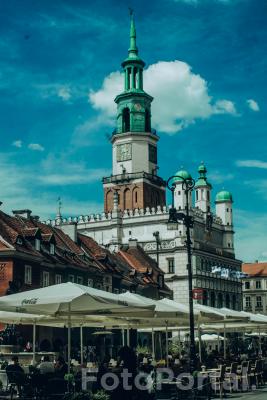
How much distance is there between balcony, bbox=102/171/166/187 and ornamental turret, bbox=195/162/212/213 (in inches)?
389

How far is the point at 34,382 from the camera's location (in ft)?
55.9

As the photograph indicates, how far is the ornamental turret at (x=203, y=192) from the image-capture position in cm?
10944

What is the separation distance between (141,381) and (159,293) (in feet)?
166

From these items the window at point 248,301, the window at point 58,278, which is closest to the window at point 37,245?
the window at point 58,278

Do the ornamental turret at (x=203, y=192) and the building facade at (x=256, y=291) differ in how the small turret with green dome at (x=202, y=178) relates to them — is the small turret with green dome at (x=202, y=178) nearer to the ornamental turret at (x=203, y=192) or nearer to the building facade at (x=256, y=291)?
the ornamental turret at (x=203, y=192)

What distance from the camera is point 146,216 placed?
96.0 meters

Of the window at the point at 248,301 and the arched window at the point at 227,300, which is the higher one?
the window at the point at 248,301

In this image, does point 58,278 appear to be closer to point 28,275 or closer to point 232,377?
point 28,275

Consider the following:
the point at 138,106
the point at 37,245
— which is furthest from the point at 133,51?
the point at 37,245

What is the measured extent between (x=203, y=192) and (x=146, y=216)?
55.6 feet

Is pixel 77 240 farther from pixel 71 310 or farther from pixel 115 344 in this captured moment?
pixel 71 310

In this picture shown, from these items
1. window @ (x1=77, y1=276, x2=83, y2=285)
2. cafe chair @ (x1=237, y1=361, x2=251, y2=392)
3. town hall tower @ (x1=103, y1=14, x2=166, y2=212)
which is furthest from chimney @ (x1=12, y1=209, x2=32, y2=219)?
town hall tower @ (x1=103, y1=14, x2=166, y2=212)

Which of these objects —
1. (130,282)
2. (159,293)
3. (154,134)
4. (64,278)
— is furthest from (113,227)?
(64,278)

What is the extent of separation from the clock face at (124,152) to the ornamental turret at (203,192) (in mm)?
15081
